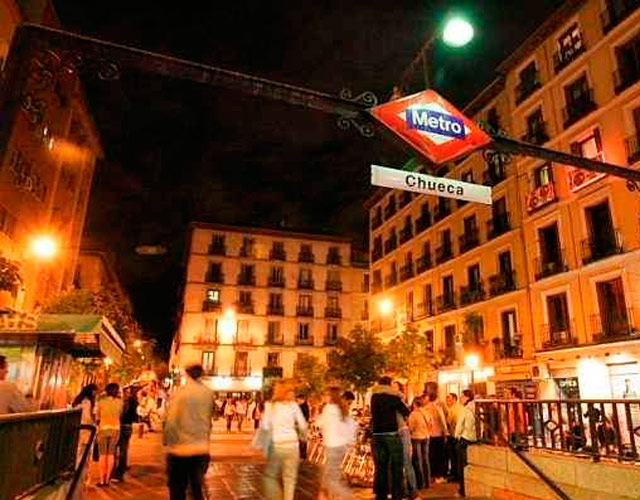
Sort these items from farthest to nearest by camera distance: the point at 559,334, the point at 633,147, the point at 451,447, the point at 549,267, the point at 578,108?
the point at 549,267 → the point at 578,108 → the point at 559,334 → the point at 633,147 → the point at 451,447

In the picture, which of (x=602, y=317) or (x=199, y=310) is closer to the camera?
(x=602, y=317)

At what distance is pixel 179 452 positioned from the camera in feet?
20.2

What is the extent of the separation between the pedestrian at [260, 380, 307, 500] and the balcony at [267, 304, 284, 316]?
4963 cm

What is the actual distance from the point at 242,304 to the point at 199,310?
4430 millimetres

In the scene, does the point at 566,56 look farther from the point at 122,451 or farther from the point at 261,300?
the point at 261,300

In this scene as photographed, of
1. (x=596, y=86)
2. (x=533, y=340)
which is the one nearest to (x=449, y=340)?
(x=533, y=340)

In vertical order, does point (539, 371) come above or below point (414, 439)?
above

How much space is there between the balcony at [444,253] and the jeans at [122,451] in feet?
89.8

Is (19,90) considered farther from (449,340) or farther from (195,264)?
(195,264)

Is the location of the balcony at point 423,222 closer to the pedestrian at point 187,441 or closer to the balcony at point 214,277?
the balcony at point 214,277

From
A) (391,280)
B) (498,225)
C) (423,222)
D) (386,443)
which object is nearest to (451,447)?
(386,443)

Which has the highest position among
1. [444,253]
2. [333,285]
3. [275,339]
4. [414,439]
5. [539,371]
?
[333,285]

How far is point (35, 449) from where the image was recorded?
5.23 meters

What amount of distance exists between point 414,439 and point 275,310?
4667cm
